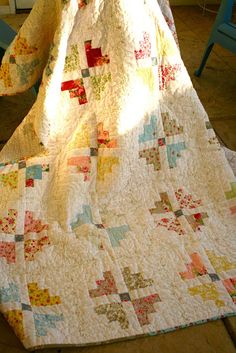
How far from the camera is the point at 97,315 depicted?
1.01 metres

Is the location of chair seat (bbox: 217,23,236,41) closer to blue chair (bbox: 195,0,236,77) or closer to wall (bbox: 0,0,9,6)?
blue chair (bbox: 195,0,236,77)

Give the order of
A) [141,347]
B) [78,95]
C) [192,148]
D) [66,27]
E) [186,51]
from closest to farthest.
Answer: [141,347] < [66,27] < [78,95] < [192,148] < [186,51]

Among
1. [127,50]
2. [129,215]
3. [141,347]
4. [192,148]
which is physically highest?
[127,50]

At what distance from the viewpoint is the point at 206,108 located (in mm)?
2072

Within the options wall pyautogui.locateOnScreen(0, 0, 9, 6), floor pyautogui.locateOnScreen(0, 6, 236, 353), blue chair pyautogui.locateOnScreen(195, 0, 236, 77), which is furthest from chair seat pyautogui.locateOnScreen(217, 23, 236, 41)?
wall pyautogui.locateOnScreen(0, 0, 9, 6)

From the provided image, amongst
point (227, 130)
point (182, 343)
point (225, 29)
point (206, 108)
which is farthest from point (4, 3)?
point (182, 343)

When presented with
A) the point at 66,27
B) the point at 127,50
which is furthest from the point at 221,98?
the point at 66,27

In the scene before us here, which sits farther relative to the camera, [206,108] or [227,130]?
[206,108]

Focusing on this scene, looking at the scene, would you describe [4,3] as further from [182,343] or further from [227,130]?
[182,343]

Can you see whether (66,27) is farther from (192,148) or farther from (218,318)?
(218,318)

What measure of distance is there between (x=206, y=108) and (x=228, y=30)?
1.51 ft

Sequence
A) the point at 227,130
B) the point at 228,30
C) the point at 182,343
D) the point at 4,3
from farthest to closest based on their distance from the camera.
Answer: the point at 4,3
the point at 228,30
the point at 227,130
the point at 182,343

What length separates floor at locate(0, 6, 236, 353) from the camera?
1.00 meters

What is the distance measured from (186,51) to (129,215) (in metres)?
1.81
